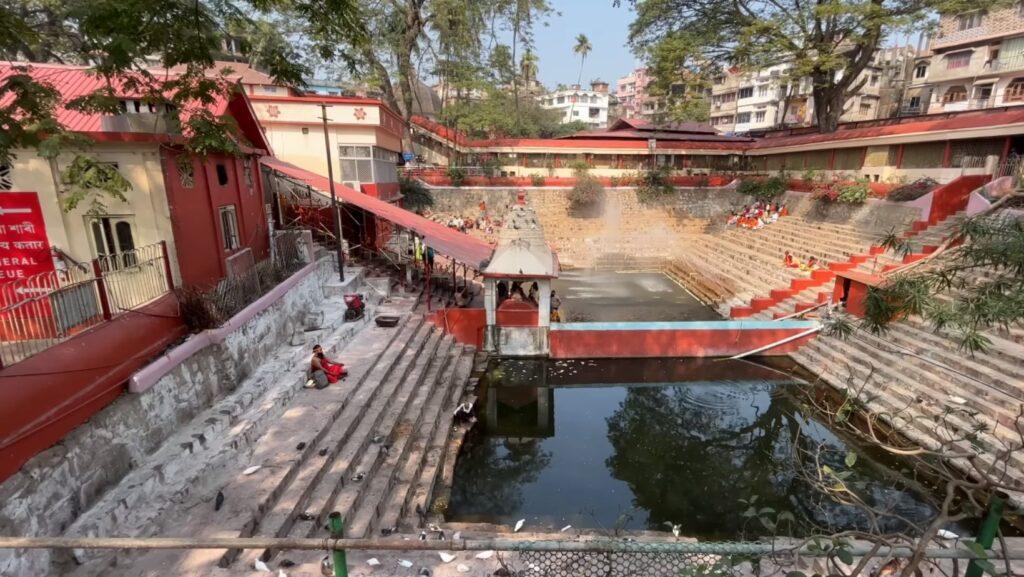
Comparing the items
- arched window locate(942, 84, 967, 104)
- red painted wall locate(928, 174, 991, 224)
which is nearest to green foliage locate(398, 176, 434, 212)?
red painted wall locate(928, 174, 991, 224)

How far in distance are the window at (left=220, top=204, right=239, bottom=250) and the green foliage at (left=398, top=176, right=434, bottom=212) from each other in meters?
13.6

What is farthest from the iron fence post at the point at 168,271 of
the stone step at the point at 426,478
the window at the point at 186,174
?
the stone step at the point at 426,478

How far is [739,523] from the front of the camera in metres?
6.99

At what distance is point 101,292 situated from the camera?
5781 mm

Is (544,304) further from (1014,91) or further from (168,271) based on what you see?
(1014,91)

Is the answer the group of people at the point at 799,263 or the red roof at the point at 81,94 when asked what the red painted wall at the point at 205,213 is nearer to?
the red roof at the point at 81,94

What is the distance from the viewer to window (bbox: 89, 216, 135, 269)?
7523mm

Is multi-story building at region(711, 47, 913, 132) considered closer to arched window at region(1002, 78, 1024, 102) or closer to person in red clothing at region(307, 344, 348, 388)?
arched window at region(1002, 78, 1024, 102)

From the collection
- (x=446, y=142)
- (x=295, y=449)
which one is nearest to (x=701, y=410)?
(x=295, y=449)

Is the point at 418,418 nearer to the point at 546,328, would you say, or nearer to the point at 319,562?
the point at 319,562

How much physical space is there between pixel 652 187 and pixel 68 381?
2666 cm

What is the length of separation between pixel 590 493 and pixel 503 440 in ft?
7.17

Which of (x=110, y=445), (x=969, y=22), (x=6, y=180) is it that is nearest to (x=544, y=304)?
(x=110, y=445)

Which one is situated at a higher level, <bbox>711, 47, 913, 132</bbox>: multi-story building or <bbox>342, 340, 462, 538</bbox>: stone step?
<bbox>711, 47, 913, 132</bbox>: multi-story building
